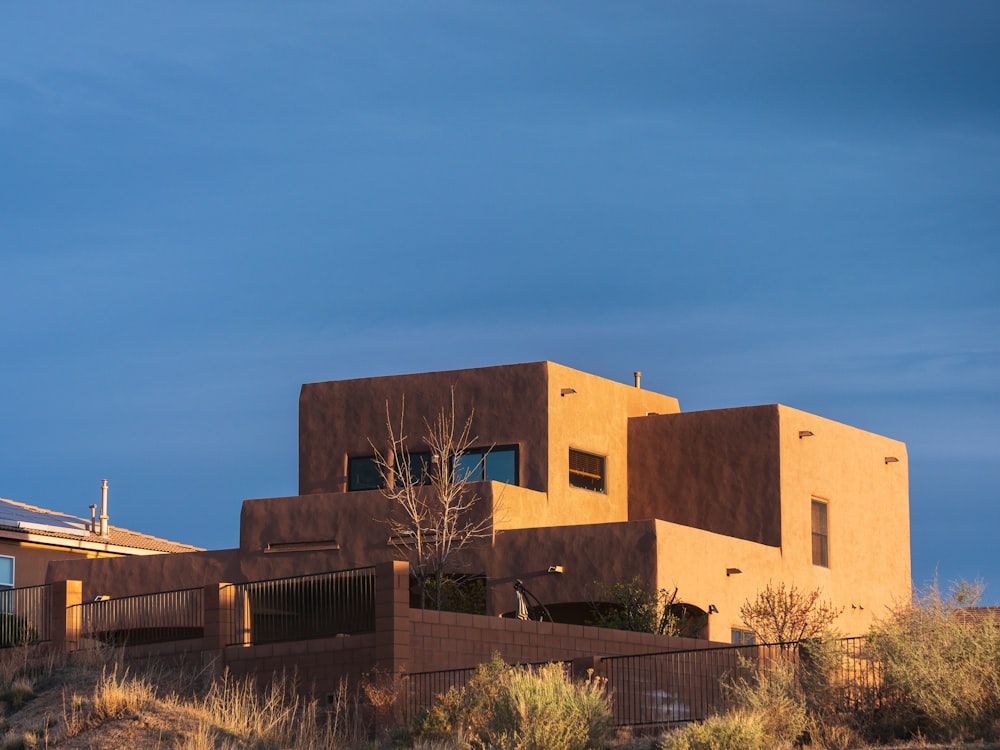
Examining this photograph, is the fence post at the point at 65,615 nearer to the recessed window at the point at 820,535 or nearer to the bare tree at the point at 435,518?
the bare tree at the point at 435,518

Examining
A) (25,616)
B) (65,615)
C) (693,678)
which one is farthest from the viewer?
(25,616)

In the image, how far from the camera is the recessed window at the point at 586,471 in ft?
119

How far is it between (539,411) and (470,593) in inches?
168

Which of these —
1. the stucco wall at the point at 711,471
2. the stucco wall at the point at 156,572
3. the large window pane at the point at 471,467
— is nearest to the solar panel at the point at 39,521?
the stucco wall at the point at 156,572

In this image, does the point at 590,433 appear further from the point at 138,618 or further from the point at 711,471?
the point at 138,618

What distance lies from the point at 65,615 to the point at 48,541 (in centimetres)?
1135

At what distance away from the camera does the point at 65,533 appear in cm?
4188

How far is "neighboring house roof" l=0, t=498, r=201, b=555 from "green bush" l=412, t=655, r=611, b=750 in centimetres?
2031

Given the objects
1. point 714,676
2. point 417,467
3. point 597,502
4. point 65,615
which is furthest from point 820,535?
point 65,615

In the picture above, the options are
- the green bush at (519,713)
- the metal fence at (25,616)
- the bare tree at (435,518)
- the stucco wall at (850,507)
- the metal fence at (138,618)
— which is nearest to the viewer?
the green bush at (519,713)

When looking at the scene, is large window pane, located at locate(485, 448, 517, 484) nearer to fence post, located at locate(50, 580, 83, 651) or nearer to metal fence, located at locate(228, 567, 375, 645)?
metal fence, located at locate(228, 567, 375, 645)

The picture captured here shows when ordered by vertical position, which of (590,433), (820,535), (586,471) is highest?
(590,433)

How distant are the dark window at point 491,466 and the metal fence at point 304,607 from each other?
340 inches

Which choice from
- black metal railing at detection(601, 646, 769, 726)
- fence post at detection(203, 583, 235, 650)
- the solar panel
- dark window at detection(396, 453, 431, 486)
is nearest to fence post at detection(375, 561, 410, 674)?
black metal railing at detection(601, 646, 769, 726)
